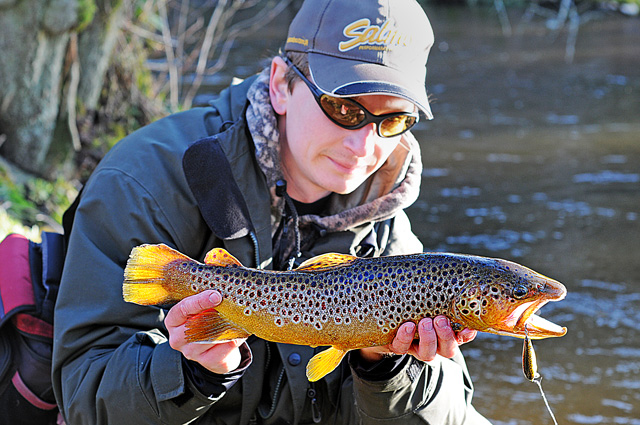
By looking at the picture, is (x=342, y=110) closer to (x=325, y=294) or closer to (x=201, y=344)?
(x=325, y=294)

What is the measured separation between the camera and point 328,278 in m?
2.65

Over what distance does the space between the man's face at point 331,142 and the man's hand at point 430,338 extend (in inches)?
28.6

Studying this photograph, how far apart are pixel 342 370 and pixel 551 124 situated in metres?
9.49

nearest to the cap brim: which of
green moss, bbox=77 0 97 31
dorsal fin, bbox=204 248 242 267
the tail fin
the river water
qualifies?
dorsal fin, bbox=204 248 242 267

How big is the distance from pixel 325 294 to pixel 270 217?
0.66 metres

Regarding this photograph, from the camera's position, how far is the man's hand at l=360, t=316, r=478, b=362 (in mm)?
2580

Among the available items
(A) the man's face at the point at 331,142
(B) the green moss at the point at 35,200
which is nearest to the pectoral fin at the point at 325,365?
(A) the man's face at the point at 331,142

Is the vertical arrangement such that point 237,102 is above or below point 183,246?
above

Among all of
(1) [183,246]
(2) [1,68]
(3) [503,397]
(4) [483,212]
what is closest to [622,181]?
(4) [483,212]

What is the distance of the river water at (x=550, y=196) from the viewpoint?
555 centimetres

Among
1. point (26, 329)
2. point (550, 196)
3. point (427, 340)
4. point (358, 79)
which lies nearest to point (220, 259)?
point (427, 340)

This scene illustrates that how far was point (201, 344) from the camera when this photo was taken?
2641mm

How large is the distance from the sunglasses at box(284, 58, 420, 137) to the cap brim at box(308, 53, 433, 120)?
0.04m

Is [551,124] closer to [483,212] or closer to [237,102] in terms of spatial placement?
[483,212]
